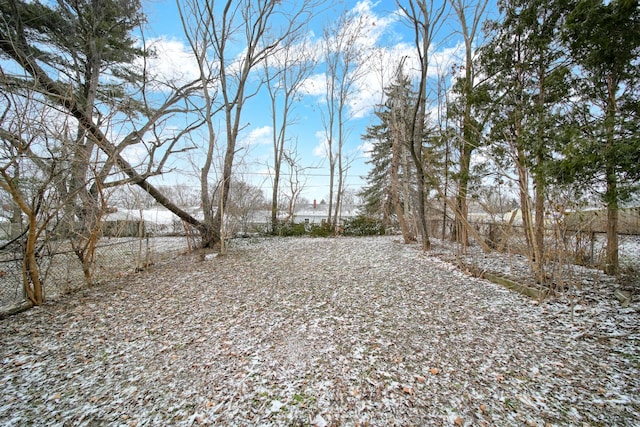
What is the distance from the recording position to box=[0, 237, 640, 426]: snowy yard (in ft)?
4.93

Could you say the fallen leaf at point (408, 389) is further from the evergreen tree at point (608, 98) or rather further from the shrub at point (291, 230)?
the shrub at point (291, 230)

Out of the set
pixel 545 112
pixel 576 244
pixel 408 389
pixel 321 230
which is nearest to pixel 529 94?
pixel 545 112

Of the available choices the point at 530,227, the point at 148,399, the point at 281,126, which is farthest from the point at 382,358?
the point at 281,126

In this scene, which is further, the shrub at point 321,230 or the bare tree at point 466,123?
the shrub at point 321,230

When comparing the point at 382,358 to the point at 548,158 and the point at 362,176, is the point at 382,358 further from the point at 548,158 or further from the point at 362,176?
the point at 362,176

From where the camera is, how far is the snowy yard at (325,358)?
150 cm

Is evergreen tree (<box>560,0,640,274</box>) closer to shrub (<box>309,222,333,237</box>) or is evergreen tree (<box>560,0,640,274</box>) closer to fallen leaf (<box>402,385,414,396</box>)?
fallen leaf (<box>402,385,414,396</box>)

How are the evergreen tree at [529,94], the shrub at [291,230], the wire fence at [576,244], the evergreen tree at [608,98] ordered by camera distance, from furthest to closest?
the shrub at [291,230] → the evergreen tree at [529,94] → the wire fence at [576,244] → the evergreen tree at [608,98]

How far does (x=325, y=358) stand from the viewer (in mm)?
2004

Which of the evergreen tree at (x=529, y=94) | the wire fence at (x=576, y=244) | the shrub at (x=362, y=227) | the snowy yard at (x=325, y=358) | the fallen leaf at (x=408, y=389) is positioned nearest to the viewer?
the snowy yard at (x=325, y=358)

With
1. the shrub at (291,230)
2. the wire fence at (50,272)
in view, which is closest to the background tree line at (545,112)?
the shrub at (291,230)

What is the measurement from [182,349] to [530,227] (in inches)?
172

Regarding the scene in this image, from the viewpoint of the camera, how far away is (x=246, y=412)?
1.51 m

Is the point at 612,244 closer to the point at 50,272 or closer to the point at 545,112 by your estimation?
the point at 545,112
